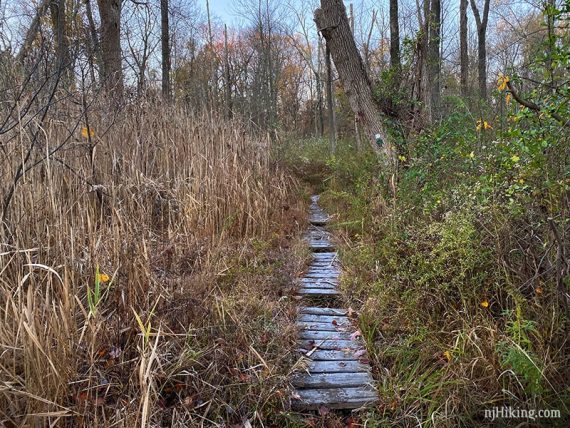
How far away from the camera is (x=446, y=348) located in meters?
2.03

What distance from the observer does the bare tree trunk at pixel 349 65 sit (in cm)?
519

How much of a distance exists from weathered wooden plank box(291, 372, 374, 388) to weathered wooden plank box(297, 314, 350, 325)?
1.82 feet

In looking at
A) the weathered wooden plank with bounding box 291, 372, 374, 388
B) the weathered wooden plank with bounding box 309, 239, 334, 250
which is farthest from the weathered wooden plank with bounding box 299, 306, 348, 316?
the weathered wooden plank with bounding box 309, 239, 334, 250

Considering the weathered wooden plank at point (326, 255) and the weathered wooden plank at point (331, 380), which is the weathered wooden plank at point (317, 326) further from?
the weathered wooden plank at point (326, 255)

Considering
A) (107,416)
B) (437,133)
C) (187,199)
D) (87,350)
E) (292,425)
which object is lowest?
(292,425)

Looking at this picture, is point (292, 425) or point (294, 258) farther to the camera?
point (294, 258)

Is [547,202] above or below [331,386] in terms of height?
above

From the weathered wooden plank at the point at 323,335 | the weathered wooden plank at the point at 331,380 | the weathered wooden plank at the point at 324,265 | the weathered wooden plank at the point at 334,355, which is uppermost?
the weathered wooden plank at the point at 324,265

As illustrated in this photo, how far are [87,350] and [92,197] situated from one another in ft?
4.05

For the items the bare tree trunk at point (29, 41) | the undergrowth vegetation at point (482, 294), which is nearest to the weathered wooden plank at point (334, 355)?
the undergrowth vegetation at point (482, 294)

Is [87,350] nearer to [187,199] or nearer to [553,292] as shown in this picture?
[187,199]

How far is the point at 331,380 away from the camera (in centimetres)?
203

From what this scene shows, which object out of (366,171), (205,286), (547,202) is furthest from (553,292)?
(366,171)

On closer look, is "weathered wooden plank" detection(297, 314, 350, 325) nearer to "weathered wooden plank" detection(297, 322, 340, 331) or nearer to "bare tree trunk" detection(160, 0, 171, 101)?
"weathered wooden plank" detection(297, 322, 340, 331)
